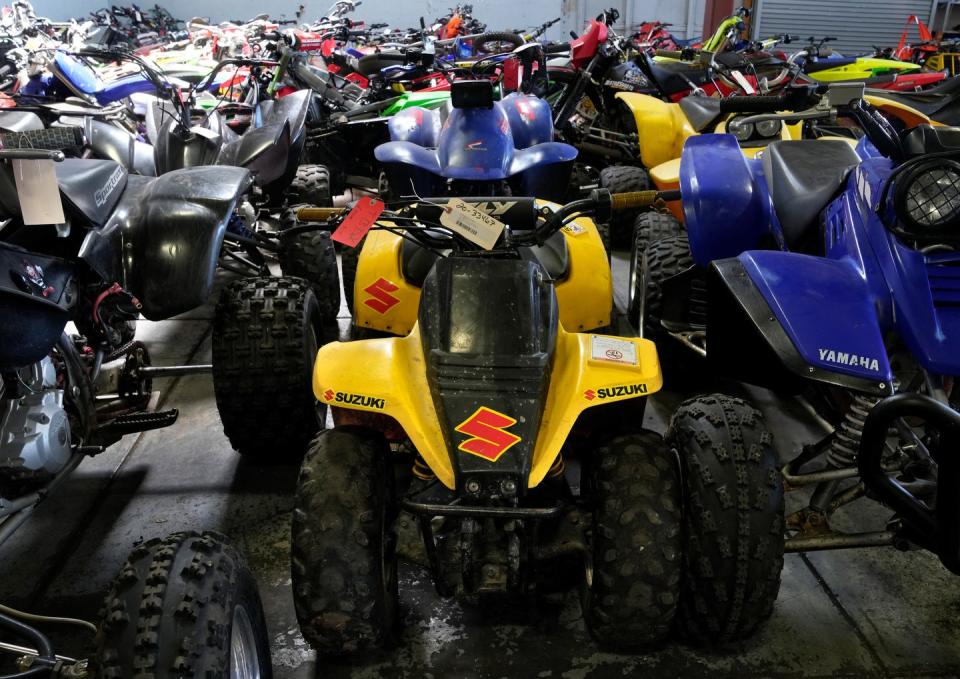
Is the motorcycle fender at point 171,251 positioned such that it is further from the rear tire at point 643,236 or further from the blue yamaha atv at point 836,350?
the rear tire at point 643,236

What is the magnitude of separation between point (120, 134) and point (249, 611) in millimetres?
3284

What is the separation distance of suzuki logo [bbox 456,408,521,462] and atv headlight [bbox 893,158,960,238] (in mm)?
1102

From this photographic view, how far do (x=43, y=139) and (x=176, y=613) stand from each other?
1535mm

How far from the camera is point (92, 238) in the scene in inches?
84.7

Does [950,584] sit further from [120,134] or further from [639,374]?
[120,134]

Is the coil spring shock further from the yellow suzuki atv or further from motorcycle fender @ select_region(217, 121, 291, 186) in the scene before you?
motorcycle fender @ select_region(217, 121, 291, 186)

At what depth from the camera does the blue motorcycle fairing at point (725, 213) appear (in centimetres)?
269

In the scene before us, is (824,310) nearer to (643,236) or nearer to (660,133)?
(643,236)

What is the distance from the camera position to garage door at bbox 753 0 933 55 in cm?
1602

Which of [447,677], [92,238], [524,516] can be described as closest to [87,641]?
[447,677]

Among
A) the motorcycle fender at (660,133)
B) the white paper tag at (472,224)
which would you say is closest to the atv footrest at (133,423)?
the white paper tag at (472,224)

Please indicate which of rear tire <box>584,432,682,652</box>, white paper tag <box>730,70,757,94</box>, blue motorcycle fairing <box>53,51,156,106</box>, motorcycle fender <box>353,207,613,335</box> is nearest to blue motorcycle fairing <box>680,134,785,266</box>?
motorcycle fender <box>353,207,613,335</box>

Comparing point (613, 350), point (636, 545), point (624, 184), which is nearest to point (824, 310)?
point (613, 350)

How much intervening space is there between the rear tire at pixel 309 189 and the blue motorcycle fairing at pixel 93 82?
2080 millimetres
